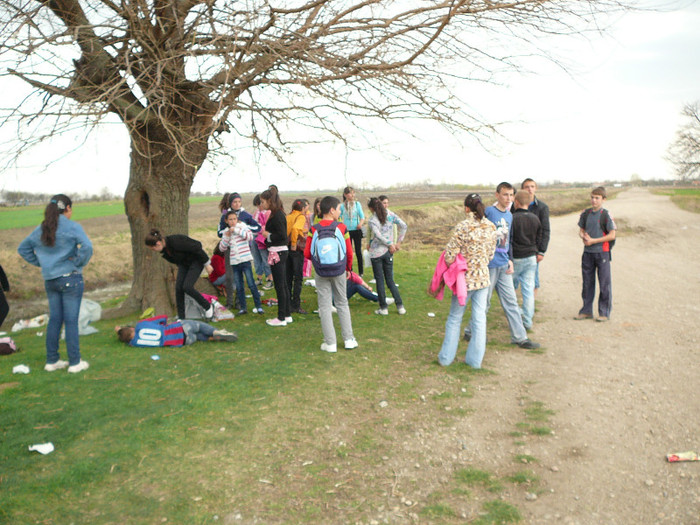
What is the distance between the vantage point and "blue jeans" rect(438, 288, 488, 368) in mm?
5984

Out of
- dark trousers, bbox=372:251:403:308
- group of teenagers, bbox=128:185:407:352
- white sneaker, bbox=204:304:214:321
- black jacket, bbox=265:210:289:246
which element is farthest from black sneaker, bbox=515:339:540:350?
white sneaker, bbox=204:304:214:321

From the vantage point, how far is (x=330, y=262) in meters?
6.23

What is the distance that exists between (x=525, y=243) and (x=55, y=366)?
6507 millimetres

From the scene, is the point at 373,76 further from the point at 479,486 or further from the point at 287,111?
the point at 479,486

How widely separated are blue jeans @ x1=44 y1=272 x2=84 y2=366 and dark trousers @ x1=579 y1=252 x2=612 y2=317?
739cm

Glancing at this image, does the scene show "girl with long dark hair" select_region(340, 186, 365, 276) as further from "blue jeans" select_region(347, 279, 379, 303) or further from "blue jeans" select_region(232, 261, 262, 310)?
"blue jeans" select_region(232, 261, 262, 310)

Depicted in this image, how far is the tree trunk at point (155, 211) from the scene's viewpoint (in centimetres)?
878

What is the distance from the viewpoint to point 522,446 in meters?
4.29

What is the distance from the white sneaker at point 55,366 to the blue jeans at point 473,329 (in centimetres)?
472

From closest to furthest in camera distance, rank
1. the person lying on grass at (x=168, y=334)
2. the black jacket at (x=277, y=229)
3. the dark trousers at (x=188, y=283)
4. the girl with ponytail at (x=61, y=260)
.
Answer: the girl with ponytail at (x=61, y=260) < the person lying on grass at (x=168, y=334) < the dark trousers at (x=188, y=283) < the black jacket at (x=277, y=229)

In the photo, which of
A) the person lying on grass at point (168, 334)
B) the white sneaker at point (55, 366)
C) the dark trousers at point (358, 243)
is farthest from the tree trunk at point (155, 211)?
the dark trousers at point (358, 243)

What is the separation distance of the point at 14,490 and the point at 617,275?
13252mm

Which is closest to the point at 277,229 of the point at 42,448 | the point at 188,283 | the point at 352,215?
the point at 188,283

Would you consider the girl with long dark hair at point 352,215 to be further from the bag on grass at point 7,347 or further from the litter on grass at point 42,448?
the litter on grass at point 42,448
